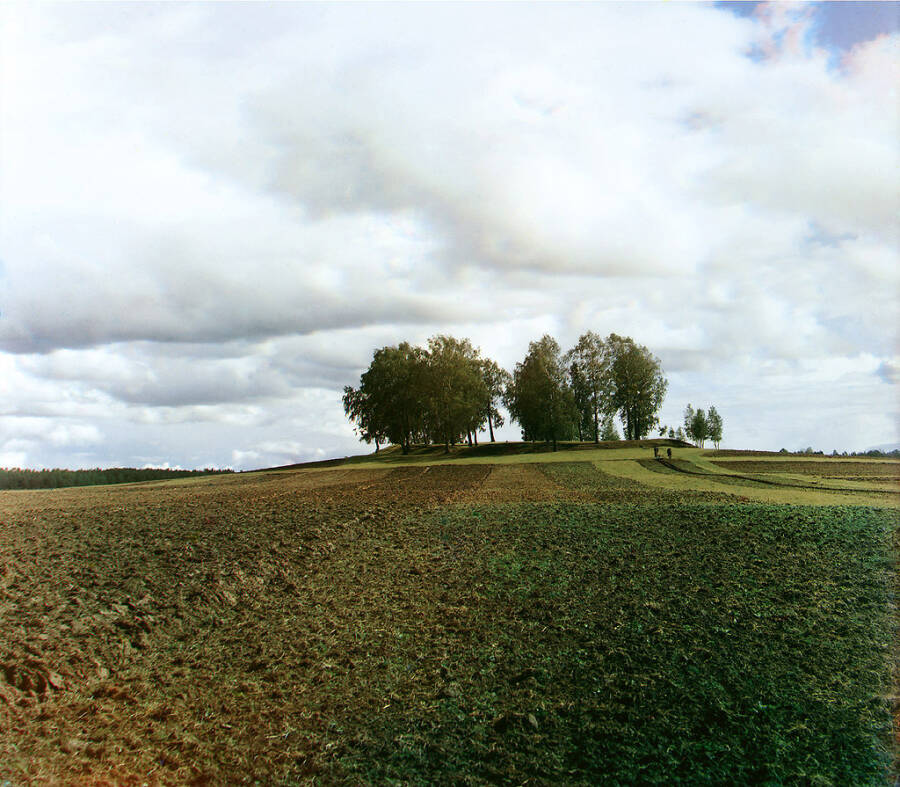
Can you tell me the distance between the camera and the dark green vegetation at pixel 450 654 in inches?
338

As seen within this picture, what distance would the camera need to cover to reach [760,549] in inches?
669

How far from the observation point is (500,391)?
311 feet

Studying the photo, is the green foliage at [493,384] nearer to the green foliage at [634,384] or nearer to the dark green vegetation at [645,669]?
the green foliage at [634,384]

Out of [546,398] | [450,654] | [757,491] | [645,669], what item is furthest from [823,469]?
[450,654]

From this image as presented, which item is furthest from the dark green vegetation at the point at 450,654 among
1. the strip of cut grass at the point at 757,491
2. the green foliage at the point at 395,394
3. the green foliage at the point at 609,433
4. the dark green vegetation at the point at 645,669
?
the green foliage at the point at 609,433

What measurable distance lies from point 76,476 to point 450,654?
66571 mm

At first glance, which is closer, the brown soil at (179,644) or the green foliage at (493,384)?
the brown soil at (179,644)

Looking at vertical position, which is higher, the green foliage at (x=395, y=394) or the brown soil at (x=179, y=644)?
the green foliage at (x=395, y=394)

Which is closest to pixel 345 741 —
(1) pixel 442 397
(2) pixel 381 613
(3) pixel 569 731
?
(3) pixel 569 731

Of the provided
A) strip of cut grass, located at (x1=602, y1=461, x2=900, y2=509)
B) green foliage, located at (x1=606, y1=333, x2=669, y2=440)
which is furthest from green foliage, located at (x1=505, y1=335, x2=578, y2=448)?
strip of cut grass, located at (x1=602, y1=461, x2=900, y2=509)

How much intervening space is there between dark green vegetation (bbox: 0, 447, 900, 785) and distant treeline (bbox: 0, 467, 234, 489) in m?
49.4

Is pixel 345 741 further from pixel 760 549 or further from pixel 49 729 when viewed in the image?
pixel 760 549

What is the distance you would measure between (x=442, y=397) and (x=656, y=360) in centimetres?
3318

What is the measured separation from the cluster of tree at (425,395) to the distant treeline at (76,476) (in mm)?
21178
